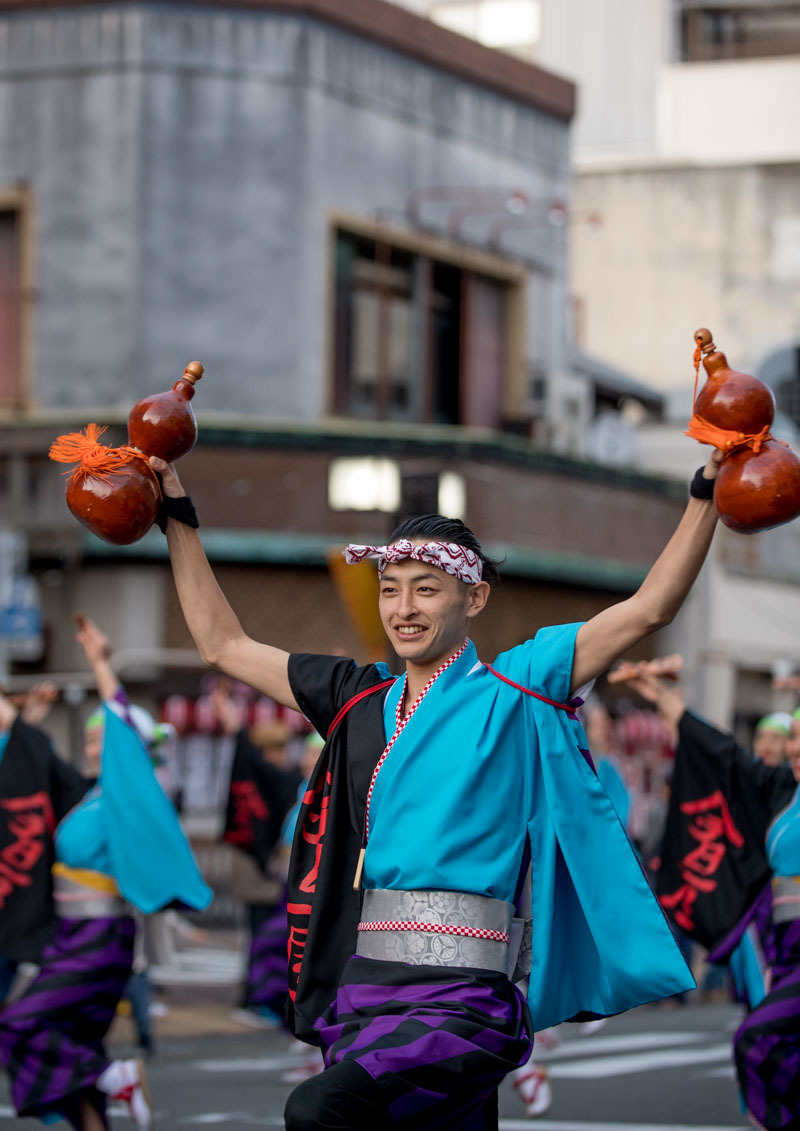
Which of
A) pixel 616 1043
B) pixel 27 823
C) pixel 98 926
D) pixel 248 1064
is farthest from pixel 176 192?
pixel 98 926

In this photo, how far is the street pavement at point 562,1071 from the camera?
8906mm

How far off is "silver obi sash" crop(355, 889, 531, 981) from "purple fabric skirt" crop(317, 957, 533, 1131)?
30 millimetres

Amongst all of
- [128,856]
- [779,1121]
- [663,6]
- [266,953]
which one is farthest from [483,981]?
[663,6]

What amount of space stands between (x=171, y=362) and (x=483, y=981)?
15.4 m

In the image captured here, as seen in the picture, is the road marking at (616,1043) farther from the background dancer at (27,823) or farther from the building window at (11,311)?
the building window at (11,311)

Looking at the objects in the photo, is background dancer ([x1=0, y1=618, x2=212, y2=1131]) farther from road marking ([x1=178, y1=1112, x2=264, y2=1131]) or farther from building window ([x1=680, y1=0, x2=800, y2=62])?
building window ([x1=680, y1=0, x2=800, y2=62])

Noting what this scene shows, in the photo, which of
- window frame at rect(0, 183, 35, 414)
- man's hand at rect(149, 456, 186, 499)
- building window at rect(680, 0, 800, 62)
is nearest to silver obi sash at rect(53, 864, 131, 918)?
man's hand at rect(149, 456, 186, 499)

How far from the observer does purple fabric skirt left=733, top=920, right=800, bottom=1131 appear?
6.94 metres

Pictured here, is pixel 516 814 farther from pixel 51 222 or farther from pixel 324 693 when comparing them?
pixel 51 222

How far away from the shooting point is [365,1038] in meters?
4.43

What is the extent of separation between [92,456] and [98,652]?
215 centimetres

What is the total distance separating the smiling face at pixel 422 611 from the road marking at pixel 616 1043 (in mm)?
6934

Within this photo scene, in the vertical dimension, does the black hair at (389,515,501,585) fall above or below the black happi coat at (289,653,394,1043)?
above

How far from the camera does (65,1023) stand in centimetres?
762
